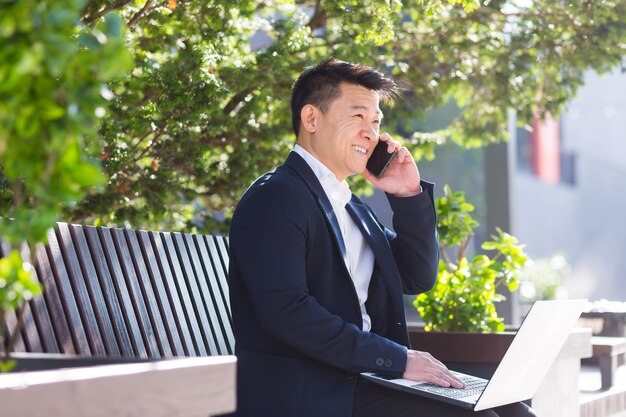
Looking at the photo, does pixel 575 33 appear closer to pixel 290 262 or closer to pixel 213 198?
pixel 213 198

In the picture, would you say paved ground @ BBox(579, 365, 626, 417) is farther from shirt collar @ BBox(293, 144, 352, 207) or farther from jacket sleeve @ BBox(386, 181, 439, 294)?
shirt collar @ BBox(293, 144, 352, 207)

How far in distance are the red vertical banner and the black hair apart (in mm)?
28470

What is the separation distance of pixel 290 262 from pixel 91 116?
1604mm

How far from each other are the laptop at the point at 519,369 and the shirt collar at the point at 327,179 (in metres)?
0.69

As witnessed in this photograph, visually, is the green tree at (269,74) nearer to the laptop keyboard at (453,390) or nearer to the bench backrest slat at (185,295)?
the bench backrest slat at (185,295)

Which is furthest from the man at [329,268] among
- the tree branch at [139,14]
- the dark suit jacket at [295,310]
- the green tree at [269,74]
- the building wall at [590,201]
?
the building wall at [590,201]

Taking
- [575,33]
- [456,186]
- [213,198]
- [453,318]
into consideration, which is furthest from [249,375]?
[456,186]

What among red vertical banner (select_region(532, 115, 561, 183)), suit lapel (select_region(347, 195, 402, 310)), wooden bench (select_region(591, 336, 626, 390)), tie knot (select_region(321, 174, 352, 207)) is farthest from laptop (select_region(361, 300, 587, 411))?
red vertical banner (select_region(532, 115, 561, 183))

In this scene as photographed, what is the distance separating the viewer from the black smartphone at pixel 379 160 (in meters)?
3.48

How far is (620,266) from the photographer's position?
40375 millimetres

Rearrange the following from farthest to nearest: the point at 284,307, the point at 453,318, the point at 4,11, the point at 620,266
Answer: the point at 620,266
the point at 453,318
the point at 284,307
the point at 4,11

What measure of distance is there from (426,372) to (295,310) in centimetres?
43

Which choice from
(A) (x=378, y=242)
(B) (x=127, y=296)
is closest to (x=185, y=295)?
(B) (x=127, y=296)

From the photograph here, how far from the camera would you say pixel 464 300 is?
14.5ft
